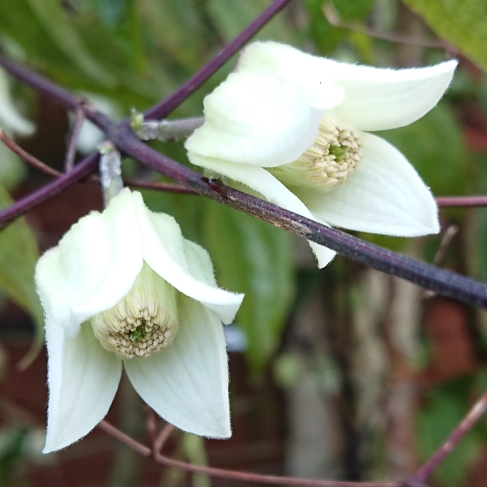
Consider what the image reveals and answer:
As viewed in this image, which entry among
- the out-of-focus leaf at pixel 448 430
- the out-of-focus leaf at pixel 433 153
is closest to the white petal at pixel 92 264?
the out-of-focus leaf at pixel 433 153

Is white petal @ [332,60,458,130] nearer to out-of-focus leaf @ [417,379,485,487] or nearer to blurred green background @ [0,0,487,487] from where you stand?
blurred green background @ [0,0,487,487]

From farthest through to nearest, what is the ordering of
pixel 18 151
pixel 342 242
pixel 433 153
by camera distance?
pixel 433 153
pixel 18 151
pixel 342 242

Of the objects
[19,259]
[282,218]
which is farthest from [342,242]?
[19,259]

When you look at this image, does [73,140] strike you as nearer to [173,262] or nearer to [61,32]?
[173,262]

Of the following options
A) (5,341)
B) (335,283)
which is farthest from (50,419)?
(5,341)

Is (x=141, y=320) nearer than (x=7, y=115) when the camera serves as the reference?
Yes

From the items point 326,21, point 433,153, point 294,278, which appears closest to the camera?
point 326,21

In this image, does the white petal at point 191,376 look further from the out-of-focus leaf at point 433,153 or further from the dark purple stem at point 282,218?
the out-of-focus leaf at point 433,153

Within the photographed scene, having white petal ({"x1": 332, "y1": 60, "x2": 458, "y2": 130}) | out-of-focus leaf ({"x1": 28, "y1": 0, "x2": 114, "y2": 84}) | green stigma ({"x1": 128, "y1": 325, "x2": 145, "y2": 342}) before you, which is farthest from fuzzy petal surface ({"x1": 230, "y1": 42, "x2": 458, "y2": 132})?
out-of-focus leaf ({"x1": 28, "y1": 0, "x2": 114, "y2": 84})
